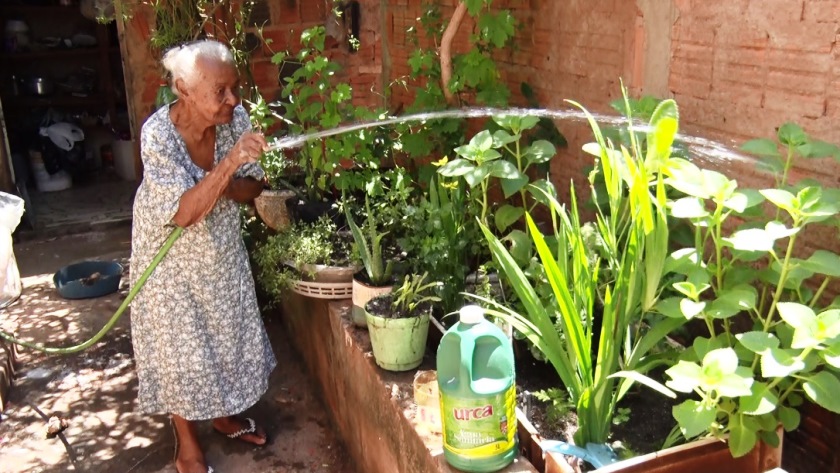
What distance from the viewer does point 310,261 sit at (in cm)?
374

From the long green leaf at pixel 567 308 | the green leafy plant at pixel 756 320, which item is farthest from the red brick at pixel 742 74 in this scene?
the long green leaf at pixel 567 308

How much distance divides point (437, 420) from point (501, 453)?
40cm

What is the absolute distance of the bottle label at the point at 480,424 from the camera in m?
2.17

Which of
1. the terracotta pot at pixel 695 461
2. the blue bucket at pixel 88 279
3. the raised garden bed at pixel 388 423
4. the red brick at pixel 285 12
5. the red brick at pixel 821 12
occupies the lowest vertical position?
the blue bucket at pixel 88 279

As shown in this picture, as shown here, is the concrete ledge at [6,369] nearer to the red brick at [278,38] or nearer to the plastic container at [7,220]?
the plastic container at [7,220]

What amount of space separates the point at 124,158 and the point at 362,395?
241 inches

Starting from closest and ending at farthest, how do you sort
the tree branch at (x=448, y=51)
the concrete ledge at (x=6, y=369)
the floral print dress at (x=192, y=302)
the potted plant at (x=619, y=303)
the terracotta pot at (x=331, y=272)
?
the potted plant at (x=619, y=303)
the floral print dress at (x=192, y=302)
the terracotta pot at (x=331, y=272)
the tree branch at (x=448, y=51)
the concrete ledge at (x=6, y=369)

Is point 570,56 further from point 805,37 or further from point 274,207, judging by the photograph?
point 274,207

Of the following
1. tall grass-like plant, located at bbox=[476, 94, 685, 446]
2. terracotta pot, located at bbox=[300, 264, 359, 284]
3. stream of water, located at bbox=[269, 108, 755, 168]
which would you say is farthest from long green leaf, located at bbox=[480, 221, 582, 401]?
terracotta pot, located at bbox=[300, 264, 359, 284]

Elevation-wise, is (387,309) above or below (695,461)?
above

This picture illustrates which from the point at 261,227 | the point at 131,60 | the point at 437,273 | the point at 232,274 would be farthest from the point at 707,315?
the point at 131,60

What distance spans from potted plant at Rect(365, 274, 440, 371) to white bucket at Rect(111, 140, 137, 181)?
611 centimetres

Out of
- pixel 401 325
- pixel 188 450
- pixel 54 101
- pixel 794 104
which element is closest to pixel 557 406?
pixel 401 325

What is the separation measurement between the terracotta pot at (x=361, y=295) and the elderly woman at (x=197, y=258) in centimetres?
52
